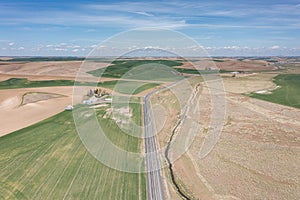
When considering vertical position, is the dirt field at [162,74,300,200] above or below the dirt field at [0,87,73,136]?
below

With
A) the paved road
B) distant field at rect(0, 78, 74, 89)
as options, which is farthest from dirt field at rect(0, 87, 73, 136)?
the paved road

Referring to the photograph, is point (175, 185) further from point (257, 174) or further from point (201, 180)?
point (257, 174)

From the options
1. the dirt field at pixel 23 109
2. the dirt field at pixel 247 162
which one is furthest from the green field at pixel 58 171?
the dirt field at pixel 247 162

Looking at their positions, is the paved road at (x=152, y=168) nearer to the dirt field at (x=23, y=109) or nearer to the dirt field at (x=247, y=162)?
the dirt field at (x=247, y=162)

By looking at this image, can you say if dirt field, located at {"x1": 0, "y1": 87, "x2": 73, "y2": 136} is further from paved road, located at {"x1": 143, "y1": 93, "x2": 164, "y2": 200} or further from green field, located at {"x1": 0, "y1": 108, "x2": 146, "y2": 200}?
paved road, located at {"x1": 143, "y1": 93, "x2": 164, "y2": 200}

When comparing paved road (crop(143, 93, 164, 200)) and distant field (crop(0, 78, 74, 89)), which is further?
distant field (crop(0, 78, 74, 89))

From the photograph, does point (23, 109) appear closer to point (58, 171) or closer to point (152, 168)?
point (58, 171)
